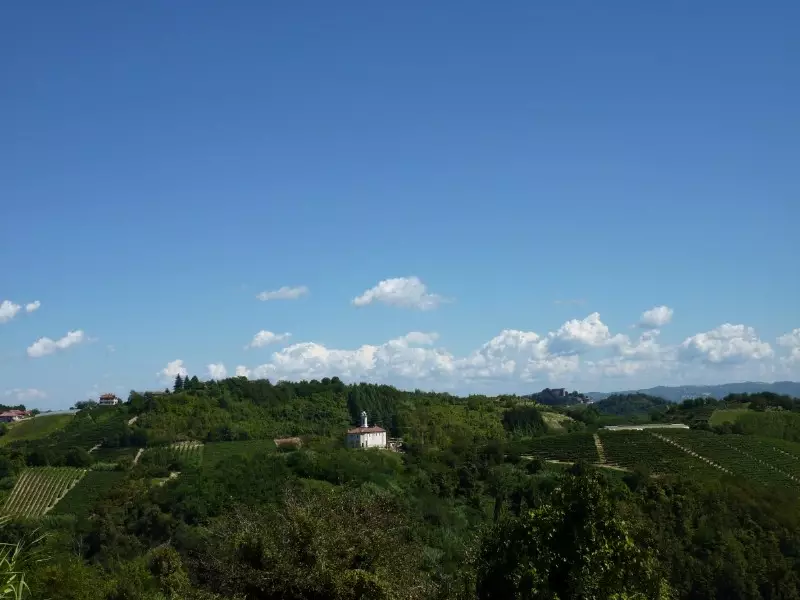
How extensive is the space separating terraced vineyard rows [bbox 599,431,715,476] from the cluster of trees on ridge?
6.84m

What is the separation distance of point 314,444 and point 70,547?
37.2 meters

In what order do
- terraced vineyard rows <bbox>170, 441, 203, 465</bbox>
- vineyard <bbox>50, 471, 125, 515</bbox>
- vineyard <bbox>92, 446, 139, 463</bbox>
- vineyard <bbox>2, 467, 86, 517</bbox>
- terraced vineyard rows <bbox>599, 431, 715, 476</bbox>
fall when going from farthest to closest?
vineyard <bbox>92, 446, 139, 463</bbox> < terraced vineyard rows <bbox>170, 441, 203, 465</bbox> < vineyard <bbox>2, 467, 86, 517</bbox> < vineyard <bbox>50, 471, 125, 515</bbox> < terraced vineyard rows <bbox>599, 431, 715, 476</bbox>

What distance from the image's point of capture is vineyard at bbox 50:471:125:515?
7825cm

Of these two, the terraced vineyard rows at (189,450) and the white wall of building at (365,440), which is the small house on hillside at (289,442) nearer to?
the white wall of building at (365,440)

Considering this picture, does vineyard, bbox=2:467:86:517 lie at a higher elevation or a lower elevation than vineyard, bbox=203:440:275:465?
lower

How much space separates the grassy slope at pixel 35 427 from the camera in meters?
125

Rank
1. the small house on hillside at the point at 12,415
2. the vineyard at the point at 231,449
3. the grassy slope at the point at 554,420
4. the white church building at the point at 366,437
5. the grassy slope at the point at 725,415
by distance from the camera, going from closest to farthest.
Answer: the vineyard at the point at 231,449
the white church building at the point at 366,437
the grassy slope at the point at 725,415
the grassy slope at the point at 554,420
the small house on hillside at the point at 12,415

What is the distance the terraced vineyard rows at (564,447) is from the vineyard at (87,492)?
49745 millimetres

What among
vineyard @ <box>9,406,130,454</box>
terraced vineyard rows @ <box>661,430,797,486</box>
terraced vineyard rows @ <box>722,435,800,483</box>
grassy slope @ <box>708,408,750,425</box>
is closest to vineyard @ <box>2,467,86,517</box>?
vineyard @ <box>9,406,130,454</box>

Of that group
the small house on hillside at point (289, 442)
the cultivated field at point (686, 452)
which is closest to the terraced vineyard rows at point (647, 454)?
the cultivated field at point (686, 452)

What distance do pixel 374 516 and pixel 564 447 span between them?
242ft

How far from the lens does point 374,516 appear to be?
81.3 feet

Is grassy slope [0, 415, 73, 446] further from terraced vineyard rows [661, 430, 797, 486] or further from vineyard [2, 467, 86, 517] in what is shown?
terraced vineyard rows [661, 430, 797, 486]

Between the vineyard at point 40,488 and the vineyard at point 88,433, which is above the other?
the vineyard at point 88,433
